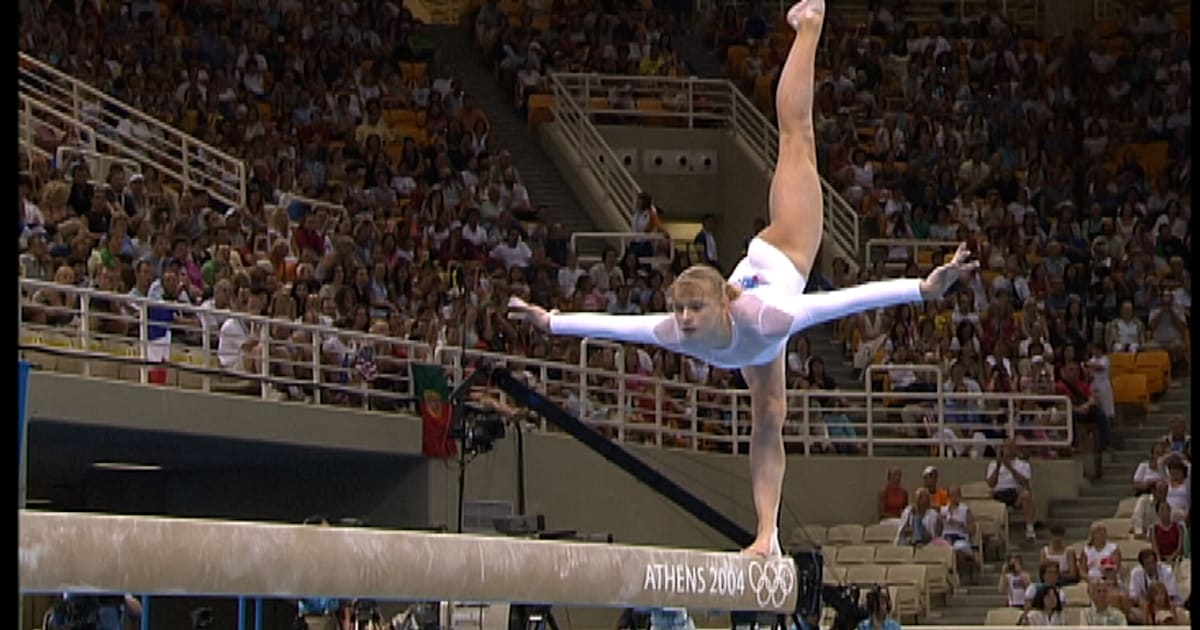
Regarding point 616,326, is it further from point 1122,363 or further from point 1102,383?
point 1122,363

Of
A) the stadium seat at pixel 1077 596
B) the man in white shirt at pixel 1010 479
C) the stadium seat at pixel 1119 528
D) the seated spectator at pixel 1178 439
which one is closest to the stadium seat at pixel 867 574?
the stadium seat at pixel 1077 596

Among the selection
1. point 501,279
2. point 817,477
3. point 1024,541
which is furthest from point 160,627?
point 1024,541

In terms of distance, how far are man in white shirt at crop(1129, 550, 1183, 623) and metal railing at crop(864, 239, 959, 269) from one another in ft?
17.5

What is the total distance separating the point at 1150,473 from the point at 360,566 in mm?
11706

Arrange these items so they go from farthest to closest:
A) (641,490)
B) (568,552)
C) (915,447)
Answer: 1. (915,447)
2. (641,490)
3. (568,552)

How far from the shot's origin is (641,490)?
16766 mm

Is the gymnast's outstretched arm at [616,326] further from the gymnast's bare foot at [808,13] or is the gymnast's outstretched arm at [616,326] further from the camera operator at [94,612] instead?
the camera operator at [94,612]

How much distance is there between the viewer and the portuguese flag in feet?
49.0

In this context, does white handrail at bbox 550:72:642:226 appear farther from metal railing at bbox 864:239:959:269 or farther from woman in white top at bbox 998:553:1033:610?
woman in white top at bbox 998:553:1033:610

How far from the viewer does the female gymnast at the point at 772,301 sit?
6156 mm


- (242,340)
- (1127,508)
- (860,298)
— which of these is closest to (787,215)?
(860,298)

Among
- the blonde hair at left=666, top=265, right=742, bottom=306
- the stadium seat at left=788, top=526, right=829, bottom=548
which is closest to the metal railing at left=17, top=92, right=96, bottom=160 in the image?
the stadium seat at left=788, top=526, right=829, bottom=548

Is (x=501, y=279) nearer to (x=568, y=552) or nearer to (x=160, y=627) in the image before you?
(x=160, y=627)

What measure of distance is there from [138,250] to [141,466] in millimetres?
3744
